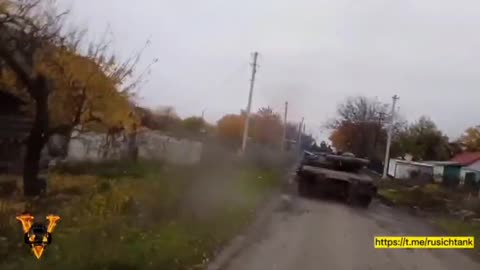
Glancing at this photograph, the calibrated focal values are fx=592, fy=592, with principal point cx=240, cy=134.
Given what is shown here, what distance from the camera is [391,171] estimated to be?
56781 millimetres

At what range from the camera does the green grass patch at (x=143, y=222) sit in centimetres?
720

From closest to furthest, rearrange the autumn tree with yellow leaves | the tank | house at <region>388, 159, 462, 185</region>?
the autumn tree with yellow leaves
the tank
house at <region>388, 159, 462, 185</region>

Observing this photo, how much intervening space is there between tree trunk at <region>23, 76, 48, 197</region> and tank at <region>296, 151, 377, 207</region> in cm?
985

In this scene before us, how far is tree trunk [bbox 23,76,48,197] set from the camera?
15.9 m

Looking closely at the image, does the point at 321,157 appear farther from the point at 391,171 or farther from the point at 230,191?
the point at 391,171

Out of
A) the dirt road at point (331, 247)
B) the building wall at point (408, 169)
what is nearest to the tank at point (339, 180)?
the dirt road at point (331, 247)

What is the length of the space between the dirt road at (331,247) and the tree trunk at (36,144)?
6.70 m

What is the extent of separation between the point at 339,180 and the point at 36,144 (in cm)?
1056

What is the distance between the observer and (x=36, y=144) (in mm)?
16516

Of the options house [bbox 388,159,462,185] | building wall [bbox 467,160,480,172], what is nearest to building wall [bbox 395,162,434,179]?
house [bbox 388,159,462,185]

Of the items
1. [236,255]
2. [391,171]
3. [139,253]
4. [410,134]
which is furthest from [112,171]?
[410,134]

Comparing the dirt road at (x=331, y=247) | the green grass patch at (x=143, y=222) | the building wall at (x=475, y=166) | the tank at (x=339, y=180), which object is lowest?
the dirt road at (x=331, y=247)

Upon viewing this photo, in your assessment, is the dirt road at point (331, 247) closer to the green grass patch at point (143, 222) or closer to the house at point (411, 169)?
the green grass patch at point (143, 222)

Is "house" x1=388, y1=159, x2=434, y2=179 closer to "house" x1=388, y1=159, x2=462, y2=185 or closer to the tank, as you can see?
"house" x1=388, y1=159, x2=462, y2=185
